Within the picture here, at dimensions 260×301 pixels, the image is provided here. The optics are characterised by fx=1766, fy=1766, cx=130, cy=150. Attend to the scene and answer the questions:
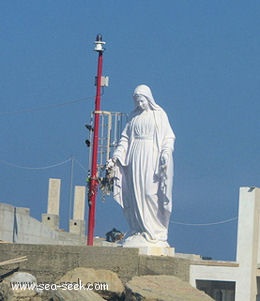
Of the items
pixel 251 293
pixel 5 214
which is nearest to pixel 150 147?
pixel 5 214

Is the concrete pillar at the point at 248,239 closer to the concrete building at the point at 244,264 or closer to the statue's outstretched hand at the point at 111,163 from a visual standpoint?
the concrete building at the point at 244,264

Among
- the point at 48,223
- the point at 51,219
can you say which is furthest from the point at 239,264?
the point at 51,219

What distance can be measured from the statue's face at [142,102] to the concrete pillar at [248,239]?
37.1 feet

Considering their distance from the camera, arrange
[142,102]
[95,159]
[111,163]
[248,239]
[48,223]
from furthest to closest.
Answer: [48,223] → [248,239] → [95,159] → [111,163] → [142,102]

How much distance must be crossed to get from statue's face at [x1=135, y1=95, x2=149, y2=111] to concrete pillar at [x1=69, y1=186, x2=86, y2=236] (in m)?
14.1

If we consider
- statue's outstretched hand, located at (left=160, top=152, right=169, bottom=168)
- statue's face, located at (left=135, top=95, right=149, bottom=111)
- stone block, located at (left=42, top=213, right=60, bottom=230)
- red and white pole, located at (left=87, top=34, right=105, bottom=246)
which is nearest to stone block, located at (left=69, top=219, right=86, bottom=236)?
stone block, located at (left=42, top=213, right=60, bottom=230)

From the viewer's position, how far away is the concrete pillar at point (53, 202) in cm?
4188

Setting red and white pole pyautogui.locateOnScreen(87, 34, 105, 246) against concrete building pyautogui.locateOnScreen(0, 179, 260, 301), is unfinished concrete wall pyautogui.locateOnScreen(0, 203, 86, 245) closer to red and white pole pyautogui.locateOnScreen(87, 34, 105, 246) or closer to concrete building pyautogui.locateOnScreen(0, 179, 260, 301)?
concrete building pyautogui.locateOnScreen(0, 179, 260, 301)

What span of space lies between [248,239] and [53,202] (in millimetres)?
5404

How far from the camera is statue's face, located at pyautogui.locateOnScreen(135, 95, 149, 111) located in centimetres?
2827

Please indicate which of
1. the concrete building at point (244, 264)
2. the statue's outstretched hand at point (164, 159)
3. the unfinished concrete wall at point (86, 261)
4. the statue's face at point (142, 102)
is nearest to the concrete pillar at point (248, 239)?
the concrete building at point (244, 264)

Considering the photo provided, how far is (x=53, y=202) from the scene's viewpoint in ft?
139

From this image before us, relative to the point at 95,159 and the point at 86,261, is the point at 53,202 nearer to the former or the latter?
the point at 95,159

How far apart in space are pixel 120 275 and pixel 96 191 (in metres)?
3.03
